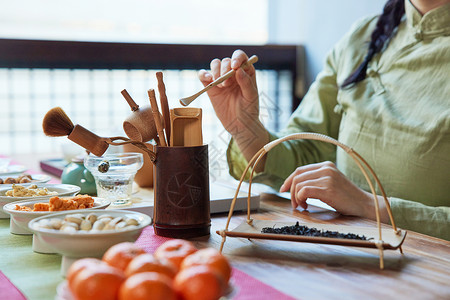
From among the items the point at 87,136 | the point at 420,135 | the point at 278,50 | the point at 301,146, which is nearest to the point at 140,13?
the point at 278,50

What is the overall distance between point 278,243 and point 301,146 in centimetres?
83

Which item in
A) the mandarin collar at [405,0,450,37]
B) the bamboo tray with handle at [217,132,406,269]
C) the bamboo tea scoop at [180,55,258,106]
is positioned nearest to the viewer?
the bamboo tray with handle at [217,132,406,269]

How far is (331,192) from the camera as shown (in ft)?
3.86

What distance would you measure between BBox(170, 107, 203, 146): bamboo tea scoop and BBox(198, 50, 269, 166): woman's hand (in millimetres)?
244

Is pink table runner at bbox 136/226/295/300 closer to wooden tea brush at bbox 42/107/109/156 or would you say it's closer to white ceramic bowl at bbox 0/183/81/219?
wooden tea brush at bbox 42/107/109/156

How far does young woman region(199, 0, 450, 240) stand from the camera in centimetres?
120

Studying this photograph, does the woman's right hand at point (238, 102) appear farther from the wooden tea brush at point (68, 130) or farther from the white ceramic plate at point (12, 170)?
the white ceramic plate at point (12, 170)

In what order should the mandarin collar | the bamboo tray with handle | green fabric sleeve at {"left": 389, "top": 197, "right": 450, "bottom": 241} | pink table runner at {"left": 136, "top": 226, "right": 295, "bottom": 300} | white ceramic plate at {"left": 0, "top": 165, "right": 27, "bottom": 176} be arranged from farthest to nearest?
white ceramic plate at {"left": 0, "top": 165, "right": 27, "bottom": 176} → the mandarin collar → green fabric sleeve at {"left": 389, "top": 197, "right": 450, "bottom": 241} → the bamboo tray with handle → pink table runner at {"left": 136, "top": 226, "right": 295, "bottom": 300}

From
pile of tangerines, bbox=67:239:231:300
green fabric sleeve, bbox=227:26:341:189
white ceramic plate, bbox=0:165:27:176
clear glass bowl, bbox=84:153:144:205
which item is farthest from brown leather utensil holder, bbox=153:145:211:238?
white ceramic plate, bbox=0:165:27:176

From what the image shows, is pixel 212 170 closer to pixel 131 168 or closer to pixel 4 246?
pixel 131 168

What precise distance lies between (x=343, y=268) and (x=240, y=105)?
0.68m

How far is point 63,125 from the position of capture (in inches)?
35.9

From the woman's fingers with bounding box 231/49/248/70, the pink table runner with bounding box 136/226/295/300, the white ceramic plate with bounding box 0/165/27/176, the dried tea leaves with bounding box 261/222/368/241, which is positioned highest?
the woman's fingers with bounding box 231/49/248/70

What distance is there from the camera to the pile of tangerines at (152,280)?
53 centimetres
